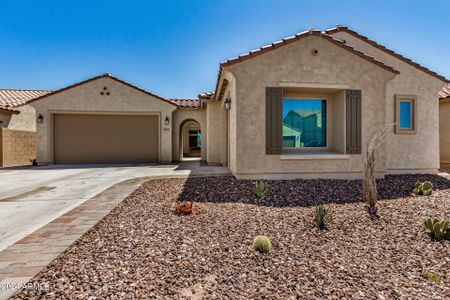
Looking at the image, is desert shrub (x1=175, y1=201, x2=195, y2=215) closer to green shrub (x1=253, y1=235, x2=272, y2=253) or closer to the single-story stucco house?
green shrub (x1=253, y1=235, x2=272, y2=253)

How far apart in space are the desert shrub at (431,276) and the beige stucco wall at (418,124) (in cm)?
771

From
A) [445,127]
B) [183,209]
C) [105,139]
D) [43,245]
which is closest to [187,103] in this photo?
[105,139]

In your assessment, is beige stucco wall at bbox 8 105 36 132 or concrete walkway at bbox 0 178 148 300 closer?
concrete walkway at bbox 0 178 148 300

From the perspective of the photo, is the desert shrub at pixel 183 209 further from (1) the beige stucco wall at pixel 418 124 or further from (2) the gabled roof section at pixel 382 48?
(2) the gabled roof section at pixel 382 48

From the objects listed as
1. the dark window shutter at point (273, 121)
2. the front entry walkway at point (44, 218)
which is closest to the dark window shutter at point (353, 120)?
the dark window shutter at point (273, 121)

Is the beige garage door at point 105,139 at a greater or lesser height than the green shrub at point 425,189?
greater

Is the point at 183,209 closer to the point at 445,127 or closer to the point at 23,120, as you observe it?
the point at 445,127

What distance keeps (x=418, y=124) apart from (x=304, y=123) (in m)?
5.34

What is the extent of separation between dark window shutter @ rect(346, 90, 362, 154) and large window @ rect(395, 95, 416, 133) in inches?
119

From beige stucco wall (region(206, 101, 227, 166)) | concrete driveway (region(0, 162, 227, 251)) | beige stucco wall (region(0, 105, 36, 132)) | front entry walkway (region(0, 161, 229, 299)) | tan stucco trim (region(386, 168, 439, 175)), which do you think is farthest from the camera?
beige stucco wall (region(0, 105, 36, 132))

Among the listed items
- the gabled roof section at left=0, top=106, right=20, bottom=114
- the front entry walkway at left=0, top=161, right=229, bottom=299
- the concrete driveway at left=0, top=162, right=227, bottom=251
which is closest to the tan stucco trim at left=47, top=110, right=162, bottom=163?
the gabled roof section at left=0, top=106, right=20, bottom=114

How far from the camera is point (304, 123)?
906cm

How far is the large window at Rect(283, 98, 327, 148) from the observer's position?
29.5ft

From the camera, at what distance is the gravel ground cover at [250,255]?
2.63 m
